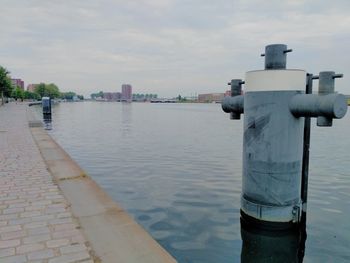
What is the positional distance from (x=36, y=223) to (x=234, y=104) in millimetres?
4108

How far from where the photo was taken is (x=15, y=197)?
589 centimetres

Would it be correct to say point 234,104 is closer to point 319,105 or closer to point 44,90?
point 319,105

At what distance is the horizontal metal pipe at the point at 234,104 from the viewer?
6466mm

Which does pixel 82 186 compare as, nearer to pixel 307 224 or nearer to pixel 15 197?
pixel 15 197

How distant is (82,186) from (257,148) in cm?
352

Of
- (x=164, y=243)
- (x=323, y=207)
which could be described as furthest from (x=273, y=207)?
(x=323, y=207)

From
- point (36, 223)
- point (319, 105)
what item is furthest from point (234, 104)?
point (36, 223)

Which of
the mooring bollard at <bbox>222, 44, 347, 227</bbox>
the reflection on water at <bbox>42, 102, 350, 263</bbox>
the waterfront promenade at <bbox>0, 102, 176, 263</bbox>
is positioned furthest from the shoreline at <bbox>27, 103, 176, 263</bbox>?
the mooring bollard at <bbox>222, 44, 347, 227</bbox>

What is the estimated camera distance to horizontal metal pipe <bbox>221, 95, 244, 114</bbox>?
6466 millimetres

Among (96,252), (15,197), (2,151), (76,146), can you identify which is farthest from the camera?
(76,146)

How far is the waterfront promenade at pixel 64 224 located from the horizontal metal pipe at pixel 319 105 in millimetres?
2935

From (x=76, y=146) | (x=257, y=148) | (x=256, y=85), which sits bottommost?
(x=76, y=146)

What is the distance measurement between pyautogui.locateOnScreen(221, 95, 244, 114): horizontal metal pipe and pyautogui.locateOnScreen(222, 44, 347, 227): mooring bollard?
2.87ft

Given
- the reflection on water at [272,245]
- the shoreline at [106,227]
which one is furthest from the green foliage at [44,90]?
the reflection on water at [272,245]
